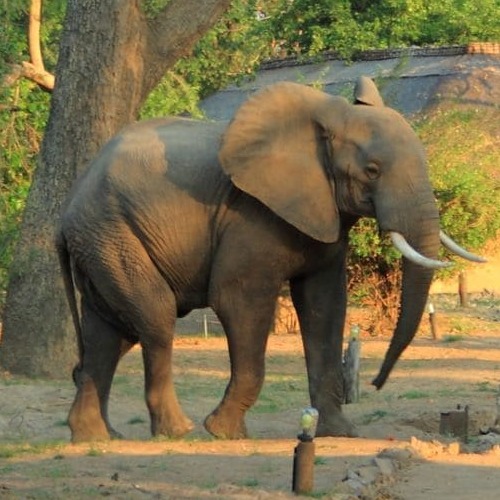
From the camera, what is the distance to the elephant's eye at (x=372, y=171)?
1091 centimetres

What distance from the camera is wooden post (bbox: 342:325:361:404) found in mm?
14164

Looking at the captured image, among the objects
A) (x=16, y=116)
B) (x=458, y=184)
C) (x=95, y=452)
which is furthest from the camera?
(x=458, y=184)

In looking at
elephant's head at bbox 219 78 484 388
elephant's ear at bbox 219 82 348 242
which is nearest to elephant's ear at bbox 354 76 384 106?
elephant's head at bbox 219 78 484 388

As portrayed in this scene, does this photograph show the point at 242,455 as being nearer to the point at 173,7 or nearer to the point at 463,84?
the point at 173,7

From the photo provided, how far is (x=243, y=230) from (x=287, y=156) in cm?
65

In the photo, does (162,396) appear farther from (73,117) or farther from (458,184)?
(458,184)

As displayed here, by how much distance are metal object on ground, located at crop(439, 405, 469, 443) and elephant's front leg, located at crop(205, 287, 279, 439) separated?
1.40m

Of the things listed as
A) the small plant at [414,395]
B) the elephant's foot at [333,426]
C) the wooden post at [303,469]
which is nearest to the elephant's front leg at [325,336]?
the elephant's foot at [333,426]

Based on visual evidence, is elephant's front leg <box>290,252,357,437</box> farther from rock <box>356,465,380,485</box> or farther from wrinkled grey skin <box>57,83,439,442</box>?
rock <box>356,465,380,485</box>

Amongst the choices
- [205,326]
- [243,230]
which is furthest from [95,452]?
[205,326]

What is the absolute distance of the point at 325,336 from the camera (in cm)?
1156

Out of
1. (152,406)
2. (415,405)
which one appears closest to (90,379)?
(152,406)

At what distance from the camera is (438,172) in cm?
2258

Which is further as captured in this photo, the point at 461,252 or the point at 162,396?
the point at 162,396
